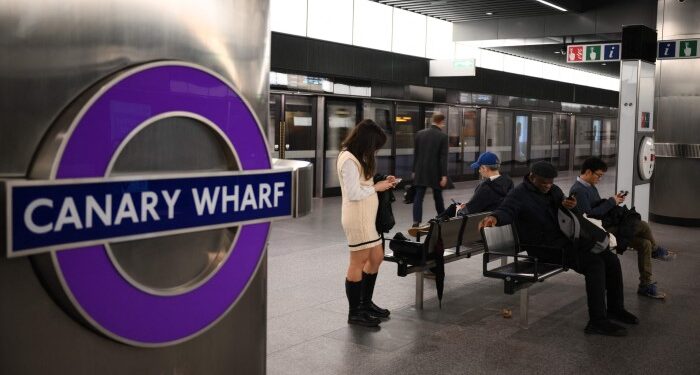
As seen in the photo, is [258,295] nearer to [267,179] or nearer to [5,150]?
[267,179]

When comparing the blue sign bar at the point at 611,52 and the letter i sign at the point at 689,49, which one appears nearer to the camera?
the blue sign bar at the point at 611,52

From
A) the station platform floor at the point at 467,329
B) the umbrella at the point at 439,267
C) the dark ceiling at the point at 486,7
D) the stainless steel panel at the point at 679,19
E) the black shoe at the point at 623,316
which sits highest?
the dark ceiling at the point at 486,7

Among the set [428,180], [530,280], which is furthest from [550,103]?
[530,280]

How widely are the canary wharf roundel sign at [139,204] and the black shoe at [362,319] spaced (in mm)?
3874

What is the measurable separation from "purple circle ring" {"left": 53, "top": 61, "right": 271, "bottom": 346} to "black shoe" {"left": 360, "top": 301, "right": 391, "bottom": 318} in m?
4.05

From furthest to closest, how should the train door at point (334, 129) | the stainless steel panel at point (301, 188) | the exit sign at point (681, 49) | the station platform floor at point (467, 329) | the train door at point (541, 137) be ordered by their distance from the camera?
1. the train door at point (541, 137)
2. the train door at point (334, 129)
3. the exit sign at point (681, 49)
4. the station platform floor at point (467, 329)
5. the stainless steel panel at point (301, 188)

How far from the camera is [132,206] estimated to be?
154 cm

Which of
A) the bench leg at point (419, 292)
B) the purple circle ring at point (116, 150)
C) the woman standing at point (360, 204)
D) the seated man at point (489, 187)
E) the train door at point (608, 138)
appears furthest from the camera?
the train door at point (608, 138)

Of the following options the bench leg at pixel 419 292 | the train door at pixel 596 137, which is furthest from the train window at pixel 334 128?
the train door at pixel 596 137

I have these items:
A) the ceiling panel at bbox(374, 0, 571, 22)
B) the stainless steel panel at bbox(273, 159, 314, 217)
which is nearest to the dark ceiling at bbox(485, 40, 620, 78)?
the ceiling panel at bbox(374, 0, 571, 22)

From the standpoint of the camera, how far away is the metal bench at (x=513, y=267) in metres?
5.67

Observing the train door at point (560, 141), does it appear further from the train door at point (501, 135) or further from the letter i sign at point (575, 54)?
the letter i sign at point (575, 54)

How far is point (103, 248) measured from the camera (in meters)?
1.51

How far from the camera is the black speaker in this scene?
995 centimetres
